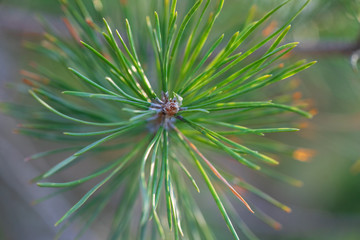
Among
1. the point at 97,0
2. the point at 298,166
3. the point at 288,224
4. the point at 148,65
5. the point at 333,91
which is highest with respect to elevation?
the point at 97,0

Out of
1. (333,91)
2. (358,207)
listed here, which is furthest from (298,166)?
(333,91)

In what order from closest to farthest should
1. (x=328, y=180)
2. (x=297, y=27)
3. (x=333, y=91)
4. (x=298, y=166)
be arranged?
(x=297, y=27)
(x=333, y=91)
(x=328, y=180)
(x=298, y=166)

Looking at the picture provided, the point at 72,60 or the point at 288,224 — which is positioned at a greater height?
the point at 72,60

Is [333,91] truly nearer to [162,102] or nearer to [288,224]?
[288,224]

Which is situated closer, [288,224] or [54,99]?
[54,99]

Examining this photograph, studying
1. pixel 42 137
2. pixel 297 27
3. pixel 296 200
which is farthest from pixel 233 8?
pixel 296 200

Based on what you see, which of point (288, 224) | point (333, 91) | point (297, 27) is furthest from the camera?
point (288, 224)
